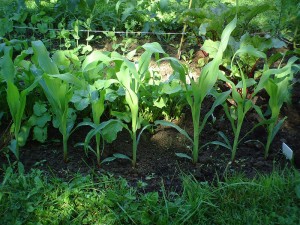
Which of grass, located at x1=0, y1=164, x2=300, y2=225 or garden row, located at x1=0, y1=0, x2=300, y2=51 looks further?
garden row, located at x1=0, y1=0, x2=300, y2=51

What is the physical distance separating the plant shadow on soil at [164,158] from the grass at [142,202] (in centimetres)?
12

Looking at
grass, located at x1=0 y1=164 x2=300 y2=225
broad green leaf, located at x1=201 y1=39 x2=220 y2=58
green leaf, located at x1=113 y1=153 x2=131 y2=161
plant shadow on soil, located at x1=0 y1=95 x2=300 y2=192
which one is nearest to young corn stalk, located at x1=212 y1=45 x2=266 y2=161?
plant shadow on soil, located at x1=0 y1=95 x2=300 y2=192

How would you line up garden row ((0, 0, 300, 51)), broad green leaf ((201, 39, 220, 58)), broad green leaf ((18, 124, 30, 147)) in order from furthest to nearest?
1. garden row ((0, 0, 300, 51))
2. broad green leaf ((201, 39, 220, 58))
3. broad green leaf ((18, 124, 30, 147))

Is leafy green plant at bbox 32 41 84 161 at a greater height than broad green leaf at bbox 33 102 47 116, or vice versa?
leafy green plant at bbox 32 41 84 161

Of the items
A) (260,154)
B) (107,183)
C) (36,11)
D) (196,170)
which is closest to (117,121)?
(107,183)

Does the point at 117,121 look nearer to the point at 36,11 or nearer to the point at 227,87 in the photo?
the point at 227,87

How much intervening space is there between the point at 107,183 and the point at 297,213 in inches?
38.2

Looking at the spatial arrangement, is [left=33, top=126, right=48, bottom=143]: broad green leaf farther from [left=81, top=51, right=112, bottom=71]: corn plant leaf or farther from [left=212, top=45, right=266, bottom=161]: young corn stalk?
[left=212, top=45, right=266, bottom=161]: young corn stalk

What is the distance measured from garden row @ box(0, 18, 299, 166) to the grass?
264mm

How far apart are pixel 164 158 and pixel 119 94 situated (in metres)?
0.46

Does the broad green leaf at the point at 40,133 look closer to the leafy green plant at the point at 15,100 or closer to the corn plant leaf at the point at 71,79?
the leafy green plant at the point at 15,100

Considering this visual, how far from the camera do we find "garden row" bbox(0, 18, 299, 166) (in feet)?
7.95

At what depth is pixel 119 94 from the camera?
2643 mm

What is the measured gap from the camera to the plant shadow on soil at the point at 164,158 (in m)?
2.50
